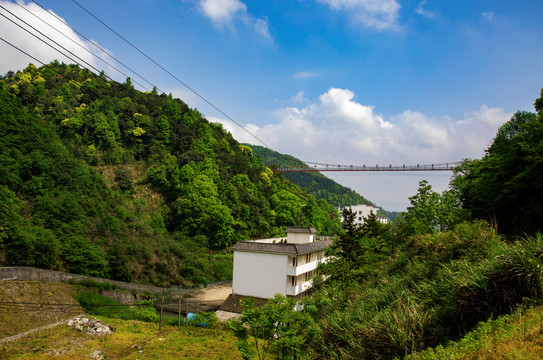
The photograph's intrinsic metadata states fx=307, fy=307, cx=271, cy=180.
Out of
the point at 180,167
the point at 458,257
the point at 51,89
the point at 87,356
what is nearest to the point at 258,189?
the point at 180,167

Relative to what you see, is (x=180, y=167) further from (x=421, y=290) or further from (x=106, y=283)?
(x=421, y=290)

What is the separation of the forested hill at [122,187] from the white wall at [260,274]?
33.4 feet

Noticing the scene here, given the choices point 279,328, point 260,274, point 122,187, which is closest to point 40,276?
point 260,274

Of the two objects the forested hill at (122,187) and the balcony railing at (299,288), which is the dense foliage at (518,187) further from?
the forested hill at (122,187)

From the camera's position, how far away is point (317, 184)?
128750mm

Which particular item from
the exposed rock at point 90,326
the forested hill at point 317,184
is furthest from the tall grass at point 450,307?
the forested hill at point 317,184

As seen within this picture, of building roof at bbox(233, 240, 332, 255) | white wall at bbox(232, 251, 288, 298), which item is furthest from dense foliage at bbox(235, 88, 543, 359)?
white wall at bbox(232, 251, 288, 298)

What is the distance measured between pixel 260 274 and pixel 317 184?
109 m

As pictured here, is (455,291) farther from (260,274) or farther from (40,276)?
(40,276)

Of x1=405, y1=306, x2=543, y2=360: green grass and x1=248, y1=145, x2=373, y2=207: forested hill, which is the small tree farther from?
x1=248, y1=145, x2=373, y2=207: forested hill

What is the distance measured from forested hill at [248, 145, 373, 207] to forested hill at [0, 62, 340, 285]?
55.0 metres

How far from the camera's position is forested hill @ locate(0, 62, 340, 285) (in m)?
23.3

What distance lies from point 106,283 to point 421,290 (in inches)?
902

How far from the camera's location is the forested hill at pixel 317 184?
12006 cm
